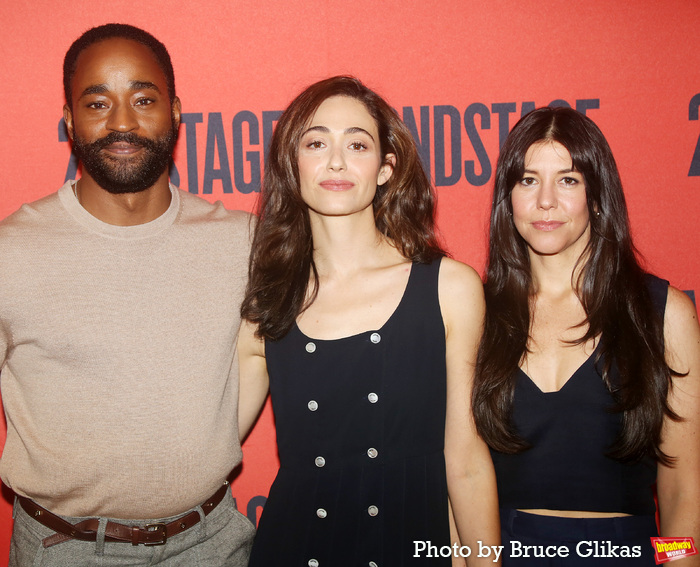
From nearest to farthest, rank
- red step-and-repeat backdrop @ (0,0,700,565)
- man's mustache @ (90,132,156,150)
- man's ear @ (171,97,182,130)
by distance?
1. man's mustache @ (90,132,156,150)
2. man's ear @ (171,97,182,130)
3. red step-and-repeat backdrop @ (0,0,700,565)

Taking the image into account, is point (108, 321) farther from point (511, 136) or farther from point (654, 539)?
point (654, 539)

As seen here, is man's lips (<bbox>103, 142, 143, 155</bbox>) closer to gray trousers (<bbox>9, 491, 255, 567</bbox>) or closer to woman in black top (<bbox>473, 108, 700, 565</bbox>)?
gray trousers (<bbox>9, 491, 255, 567</bbox>)

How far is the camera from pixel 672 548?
86.0 inches

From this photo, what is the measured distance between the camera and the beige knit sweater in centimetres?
210

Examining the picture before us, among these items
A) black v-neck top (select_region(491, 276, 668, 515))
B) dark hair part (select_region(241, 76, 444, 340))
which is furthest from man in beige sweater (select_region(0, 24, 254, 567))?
black v-neck top (select_region(491, 276, 668, 515))

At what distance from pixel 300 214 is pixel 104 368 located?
2.99ft

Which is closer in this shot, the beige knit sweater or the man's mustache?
the beige knit sweater

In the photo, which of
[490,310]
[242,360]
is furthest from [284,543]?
[490,310]

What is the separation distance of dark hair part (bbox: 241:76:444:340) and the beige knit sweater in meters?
0.24

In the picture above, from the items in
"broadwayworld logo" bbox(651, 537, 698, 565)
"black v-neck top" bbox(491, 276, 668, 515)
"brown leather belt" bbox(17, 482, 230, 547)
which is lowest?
"broadwayworld logo" bbox(651, 537, 698, 565)

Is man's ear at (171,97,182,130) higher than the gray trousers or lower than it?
higher

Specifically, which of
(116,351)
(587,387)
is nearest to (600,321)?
(587,387)

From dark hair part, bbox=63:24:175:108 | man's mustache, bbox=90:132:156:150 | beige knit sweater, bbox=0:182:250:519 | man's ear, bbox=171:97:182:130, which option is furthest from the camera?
man's ear, bbox=171:97:182:130

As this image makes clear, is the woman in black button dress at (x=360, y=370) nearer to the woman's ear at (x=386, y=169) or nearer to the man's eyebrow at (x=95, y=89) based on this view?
the woman's ear at (x=386, y=169)
